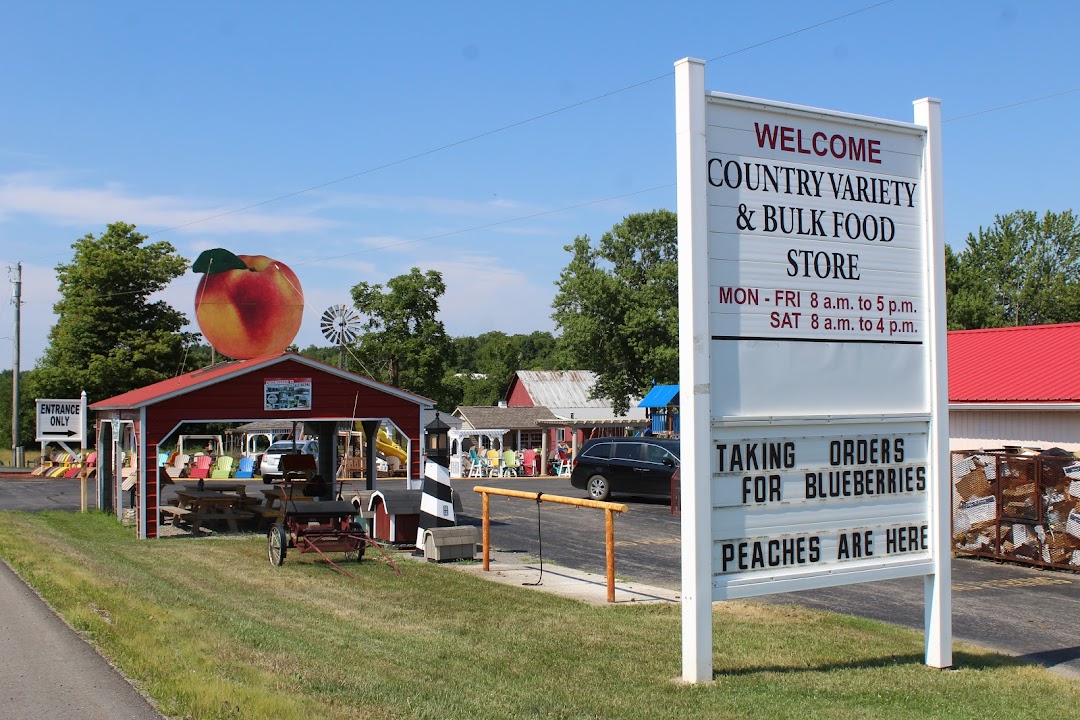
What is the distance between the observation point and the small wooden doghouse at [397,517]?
16.5m

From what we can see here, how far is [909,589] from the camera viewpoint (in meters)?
13.1

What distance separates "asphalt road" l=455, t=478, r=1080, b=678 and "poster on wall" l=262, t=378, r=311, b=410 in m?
4.60

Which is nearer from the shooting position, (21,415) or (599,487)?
(599,487)

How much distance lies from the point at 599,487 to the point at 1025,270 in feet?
166

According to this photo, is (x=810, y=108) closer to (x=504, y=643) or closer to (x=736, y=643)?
(x=736, y=643)

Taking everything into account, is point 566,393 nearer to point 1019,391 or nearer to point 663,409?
point 663,409

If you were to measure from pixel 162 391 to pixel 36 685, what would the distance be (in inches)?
538

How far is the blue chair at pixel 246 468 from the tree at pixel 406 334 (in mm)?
7568

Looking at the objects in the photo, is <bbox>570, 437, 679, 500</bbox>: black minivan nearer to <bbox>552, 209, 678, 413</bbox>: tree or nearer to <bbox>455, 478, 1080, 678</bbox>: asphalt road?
<bbox>455, 478, 1080, 678</bbox>: asphalt road

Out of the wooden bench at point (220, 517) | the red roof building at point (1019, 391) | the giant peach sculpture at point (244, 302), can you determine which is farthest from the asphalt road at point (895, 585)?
the giant peach sculpture at point (244, 302)

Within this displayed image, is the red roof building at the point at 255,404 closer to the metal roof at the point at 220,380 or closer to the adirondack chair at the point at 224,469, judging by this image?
the metal roof at the point at 220,380

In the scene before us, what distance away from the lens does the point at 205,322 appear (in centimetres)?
2314

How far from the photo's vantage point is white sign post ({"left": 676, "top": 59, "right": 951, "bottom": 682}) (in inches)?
280

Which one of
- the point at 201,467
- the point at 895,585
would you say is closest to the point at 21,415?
the point at 201,467
